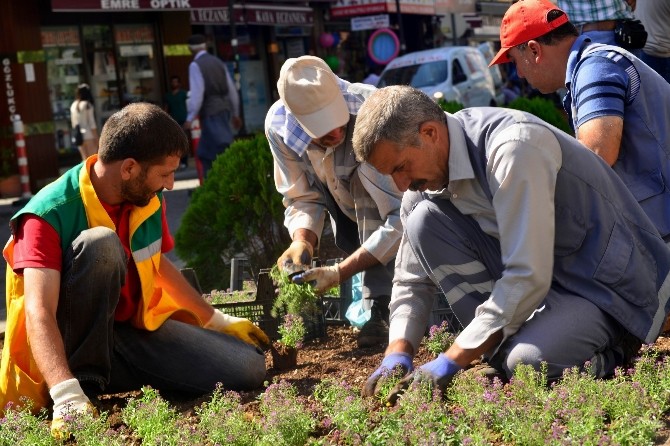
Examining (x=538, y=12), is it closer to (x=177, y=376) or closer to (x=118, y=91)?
(x=177, y=376)

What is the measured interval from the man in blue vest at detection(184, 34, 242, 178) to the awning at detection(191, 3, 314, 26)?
9.94 metres

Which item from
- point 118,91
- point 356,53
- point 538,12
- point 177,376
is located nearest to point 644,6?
point 538,12

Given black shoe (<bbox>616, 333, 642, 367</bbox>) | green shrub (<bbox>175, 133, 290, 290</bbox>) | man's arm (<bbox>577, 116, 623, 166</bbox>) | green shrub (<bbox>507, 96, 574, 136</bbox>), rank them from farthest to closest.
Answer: green shrub (<bbox>507, 96, 574, 136</bbox>) < green shrub (<bbox>175, 133, 290, 290</bbox>) < man's arm (<bbox>577, 116, 623, 166</bbox>) < black shoe (<bbox>616, 333, 642, 367</bbox>)

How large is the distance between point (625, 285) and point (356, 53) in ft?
94.4

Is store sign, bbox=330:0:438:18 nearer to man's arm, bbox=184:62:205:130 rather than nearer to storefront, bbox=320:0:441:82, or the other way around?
storefront, bbox=320:0:441:82

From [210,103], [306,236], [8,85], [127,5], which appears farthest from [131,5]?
[306,236]

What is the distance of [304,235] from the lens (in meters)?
5.55

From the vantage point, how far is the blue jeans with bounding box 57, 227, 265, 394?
4359mm

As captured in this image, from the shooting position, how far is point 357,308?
5852 millimetres

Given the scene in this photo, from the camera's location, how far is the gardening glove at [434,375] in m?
3.73

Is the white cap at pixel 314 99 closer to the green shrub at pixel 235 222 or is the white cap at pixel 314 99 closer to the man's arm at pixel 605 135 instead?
the man's arm at pixel 605 135

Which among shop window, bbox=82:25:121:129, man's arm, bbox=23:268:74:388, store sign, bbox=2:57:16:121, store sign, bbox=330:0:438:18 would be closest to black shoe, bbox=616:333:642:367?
man's arm, bbox=23:268:74:388

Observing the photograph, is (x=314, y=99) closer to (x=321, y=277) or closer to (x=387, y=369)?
(x=321, y=277)

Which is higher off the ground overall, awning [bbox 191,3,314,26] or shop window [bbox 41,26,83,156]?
awning [bbox 191,3,314,26]
